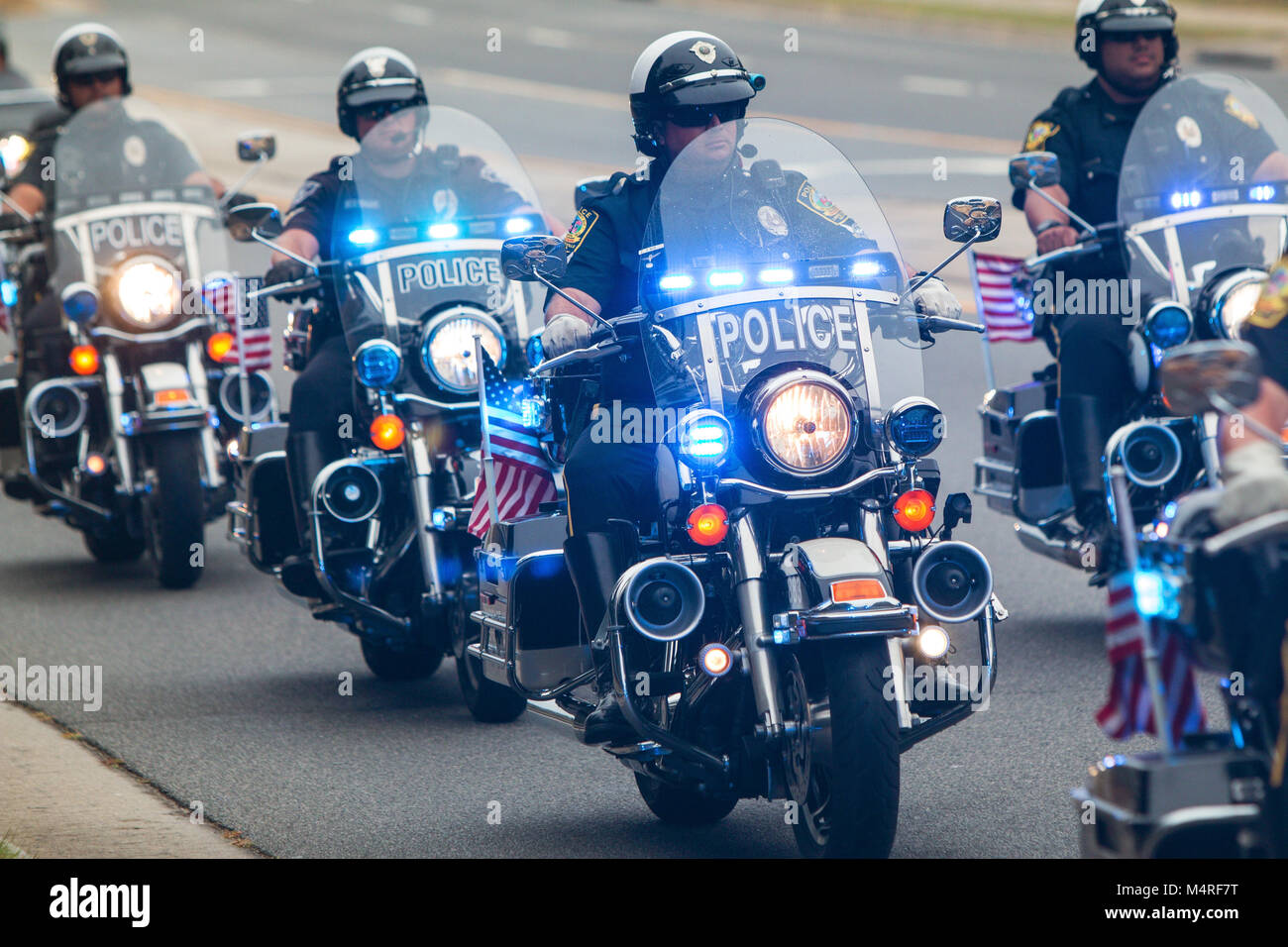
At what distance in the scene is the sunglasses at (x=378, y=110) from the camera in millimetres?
8594

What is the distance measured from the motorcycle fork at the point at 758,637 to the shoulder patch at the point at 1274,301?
142 centimetres

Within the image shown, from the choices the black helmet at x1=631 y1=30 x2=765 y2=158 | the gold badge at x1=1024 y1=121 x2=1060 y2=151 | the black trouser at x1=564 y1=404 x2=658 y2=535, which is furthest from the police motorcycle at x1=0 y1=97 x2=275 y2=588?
the black trouser at x1=564 y1=404 x2=658 y2=535

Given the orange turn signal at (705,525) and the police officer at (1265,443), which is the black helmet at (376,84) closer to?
the orange turn signal at (705,525)

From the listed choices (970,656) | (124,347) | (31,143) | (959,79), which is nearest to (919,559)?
(970,656)

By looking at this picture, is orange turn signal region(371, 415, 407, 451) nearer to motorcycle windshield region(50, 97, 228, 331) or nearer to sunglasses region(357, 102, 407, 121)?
sunglasses region(357, 102, 407, 121)

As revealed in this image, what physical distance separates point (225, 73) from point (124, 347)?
21.4 m

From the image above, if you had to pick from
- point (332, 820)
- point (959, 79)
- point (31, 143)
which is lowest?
point (332, 820)

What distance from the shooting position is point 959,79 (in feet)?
92.4

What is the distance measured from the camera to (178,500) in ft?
32.6

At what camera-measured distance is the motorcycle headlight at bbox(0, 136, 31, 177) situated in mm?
11562

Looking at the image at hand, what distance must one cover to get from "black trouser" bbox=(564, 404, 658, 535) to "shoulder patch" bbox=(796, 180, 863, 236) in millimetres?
769

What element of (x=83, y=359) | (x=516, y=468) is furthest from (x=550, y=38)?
(x=516, y=468)

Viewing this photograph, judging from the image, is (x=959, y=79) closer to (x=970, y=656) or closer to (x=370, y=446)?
(x=370, y=446)

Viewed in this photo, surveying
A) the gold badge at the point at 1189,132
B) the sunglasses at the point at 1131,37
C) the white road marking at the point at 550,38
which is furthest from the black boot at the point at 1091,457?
the white road marking at the point at 550,38
